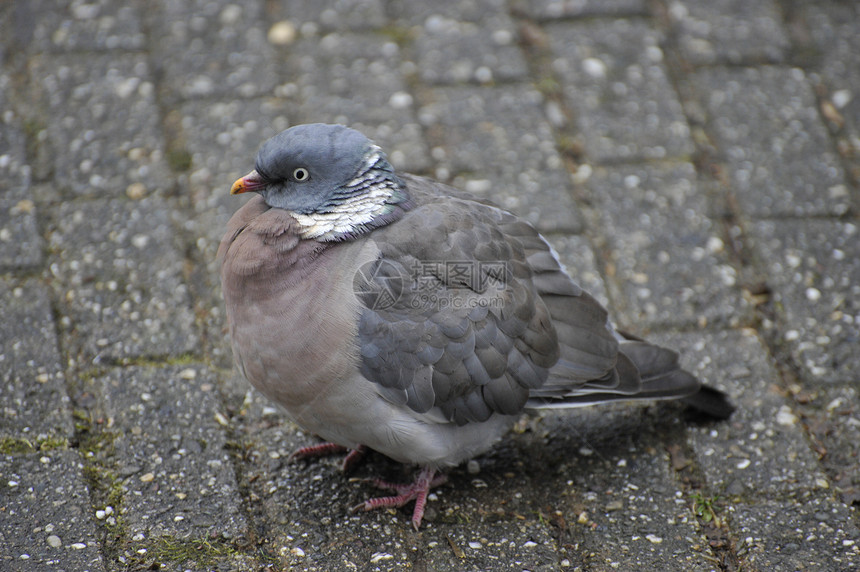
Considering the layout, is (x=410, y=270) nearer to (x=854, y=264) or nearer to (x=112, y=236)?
(x=112, y=236)

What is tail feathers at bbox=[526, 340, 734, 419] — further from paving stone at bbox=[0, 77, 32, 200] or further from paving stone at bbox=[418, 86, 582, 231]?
paving stone at bbox=[0, 77, 32, 200]

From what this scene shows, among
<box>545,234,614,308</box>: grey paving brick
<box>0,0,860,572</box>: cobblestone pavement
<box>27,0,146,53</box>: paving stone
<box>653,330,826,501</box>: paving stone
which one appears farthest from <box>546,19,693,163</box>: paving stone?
<box>27,0,146,53</box>: paving stone

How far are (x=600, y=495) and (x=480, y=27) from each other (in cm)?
303

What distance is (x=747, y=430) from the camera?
3.53m

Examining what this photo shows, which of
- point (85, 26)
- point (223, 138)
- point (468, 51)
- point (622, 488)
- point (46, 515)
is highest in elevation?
point (85, 26)

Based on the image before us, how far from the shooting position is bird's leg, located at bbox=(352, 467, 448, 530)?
3193 millimetres

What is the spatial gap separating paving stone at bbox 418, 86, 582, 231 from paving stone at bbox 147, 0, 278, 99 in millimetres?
994

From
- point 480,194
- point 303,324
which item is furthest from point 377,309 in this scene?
point 480,194

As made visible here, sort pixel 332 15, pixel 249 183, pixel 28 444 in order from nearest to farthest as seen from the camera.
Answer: pixel 249 183 < pixel 28 444 < pixel 332 15

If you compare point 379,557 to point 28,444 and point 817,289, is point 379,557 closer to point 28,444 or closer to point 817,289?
point 28,444

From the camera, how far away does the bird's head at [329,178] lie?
2.98 meters

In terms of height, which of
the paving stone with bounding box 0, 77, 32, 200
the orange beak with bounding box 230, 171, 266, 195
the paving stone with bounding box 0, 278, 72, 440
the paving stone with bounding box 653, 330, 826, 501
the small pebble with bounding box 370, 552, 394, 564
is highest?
the orange beak with bounding box 230, 171, 266, 195

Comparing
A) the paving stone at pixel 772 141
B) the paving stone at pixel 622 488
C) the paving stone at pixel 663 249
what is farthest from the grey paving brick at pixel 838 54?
the paving stone at pixel 622 488

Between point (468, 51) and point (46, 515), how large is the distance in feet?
11.1
